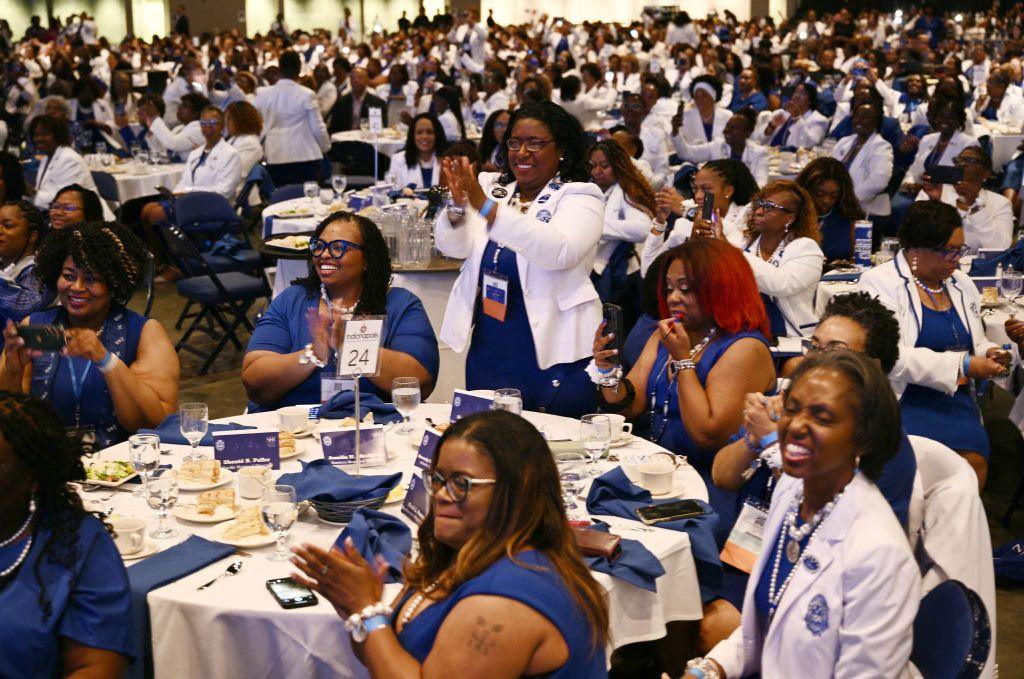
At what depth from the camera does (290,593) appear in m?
2.47

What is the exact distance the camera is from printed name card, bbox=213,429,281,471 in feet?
10.3

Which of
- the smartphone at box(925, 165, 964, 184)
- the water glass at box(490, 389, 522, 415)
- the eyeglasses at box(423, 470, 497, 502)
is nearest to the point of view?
the eyeglasses at box(423, 470, 497, 502)

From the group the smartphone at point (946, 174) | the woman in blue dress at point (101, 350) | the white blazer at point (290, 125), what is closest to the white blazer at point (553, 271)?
the woman in blue dress at point (101, 350)

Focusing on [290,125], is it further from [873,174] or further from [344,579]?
[344,579]

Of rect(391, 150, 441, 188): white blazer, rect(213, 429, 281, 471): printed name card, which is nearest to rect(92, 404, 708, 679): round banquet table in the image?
rect(213, 429, 281, 471): printed name card

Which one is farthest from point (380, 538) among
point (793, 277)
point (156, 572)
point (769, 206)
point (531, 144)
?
point (769, 206)

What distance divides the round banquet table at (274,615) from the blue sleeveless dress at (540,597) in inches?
18.5

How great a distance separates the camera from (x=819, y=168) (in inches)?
229

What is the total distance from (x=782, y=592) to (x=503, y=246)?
1.80 meters

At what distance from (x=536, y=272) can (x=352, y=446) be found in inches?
36.5

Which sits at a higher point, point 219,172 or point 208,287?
point 219,172

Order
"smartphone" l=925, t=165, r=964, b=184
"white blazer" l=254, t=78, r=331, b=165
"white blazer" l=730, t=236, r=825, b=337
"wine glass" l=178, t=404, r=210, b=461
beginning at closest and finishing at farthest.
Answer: "wine glass" l=178, t=404, r=210, b=461, "white blazer" l=730, t=236, r=825, b=337, "smartphone" l=925, t=165, r=964, b=184, "white blazer" l=254, t=78, r=331, b=165

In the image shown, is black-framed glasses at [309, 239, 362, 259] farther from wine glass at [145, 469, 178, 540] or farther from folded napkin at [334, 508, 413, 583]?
folded napkin at [334, 508, 413, 583]

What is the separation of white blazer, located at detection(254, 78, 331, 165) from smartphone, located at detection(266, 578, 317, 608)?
27.0 ft
